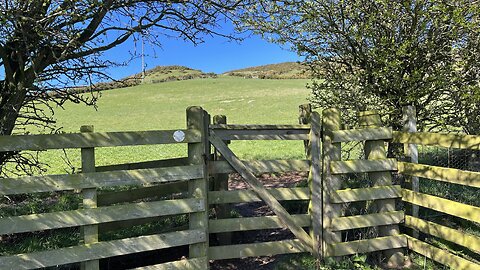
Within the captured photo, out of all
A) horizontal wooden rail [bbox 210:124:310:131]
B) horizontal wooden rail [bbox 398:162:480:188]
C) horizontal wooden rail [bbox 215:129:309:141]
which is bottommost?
horizontal wooden rail [bbox 398:162:480:188]

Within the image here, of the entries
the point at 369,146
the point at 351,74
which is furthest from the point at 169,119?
the point at 369,146

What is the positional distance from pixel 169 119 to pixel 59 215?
26.7 m

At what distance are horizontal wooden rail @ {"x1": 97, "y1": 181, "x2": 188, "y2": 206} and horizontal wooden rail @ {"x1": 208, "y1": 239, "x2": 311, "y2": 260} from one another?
96 centimetres

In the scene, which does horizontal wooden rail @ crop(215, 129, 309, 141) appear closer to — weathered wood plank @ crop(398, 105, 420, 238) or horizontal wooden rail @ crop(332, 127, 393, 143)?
horizontal wooden rail @ crop(332, 127, 393, 143)

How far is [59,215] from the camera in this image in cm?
370

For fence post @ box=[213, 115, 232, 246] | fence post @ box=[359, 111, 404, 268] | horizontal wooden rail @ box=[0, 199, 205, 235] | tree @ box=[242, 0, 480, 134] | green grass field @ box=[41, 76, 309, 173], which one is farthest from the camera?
green grass field @ box=[41, 76, 309, 173]

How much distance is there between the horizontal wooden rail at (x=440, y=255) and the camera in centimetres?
447

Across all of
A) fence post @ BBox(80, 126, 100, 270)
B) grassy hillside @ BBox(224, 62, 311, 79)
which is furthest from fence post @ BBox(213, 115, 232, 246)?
grassy hillside @ BBox(224, 62, 311, 79)

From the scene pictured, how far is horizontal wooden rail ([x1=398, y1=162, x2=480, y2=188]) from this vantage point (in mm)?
4203

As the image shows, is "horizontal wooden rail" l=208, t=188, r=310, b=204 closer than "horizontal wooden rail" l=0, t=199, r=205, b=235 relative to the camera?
No

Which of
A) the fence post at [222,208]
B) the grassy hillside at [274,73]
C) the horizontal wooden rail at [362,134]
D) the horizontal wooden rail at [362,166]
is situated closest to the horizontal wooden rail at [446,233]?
the horizontal wooden rail at [362,166]

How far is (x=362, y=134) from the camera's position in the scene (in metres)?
5.05

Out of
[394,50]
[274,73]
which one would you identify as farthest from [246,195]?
[274,73]

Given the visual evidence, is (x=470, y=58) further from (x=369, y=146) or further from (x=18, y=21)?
(x=18, y=21)
